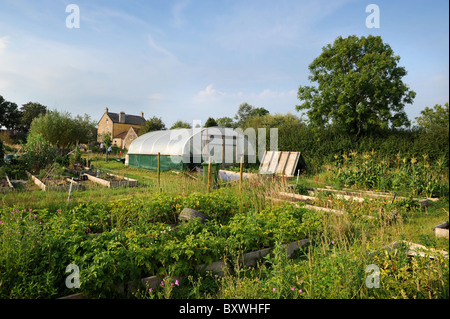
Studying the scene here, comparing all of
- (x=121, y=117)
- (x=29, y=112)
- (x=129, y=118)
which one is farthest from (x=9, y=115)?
(x=129, y=118)

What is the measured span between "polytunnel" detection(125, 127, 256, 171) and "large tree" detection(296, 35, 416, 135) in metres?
4.91

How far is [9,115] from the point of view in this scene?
42.9 meters

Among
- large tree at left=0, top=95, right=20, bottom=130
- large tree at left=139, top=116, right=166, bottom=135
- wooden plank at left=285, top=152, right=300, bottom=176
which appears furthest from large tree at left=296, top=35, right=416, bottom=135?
large tree at left=0, top=95, right=20, bottom=130

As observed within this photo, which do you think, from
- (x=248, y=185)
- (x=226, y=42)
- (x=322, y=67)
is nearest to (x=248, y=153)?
(x=322, y=67)

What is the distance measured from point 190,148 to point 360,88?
9637 millimetres

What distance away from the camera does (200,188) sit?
7.08 metres

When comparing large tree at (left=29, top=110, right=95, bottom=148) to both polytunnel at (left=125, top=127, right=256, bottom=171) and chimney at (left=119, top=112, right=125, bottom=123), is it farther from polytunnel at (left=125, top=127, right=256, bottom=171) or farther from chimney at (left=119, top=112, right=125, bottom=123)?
chimney at (left=119, top=112, right=125, bottom=123)

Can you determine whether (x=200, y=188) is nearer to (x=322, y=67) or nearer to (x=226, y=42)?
(x=226, y=42)

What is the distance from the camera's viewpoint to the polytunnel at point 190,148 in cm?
1435

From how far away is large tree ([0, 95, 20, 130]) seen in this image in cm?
4188

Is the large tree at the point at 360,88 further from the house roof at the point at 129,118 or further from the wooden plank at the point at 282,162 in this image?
the house roof at the point at 129,118

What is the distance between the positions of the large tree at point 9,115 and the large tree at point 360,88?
155ft

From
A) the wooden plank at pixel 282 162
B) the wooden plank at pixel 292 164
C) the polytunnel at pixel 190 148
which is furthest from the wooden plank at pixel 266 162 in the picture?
the polytunnel at pixel 190 148

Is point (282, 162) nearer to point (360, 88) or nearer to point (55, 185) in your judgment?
point (360, 88)
